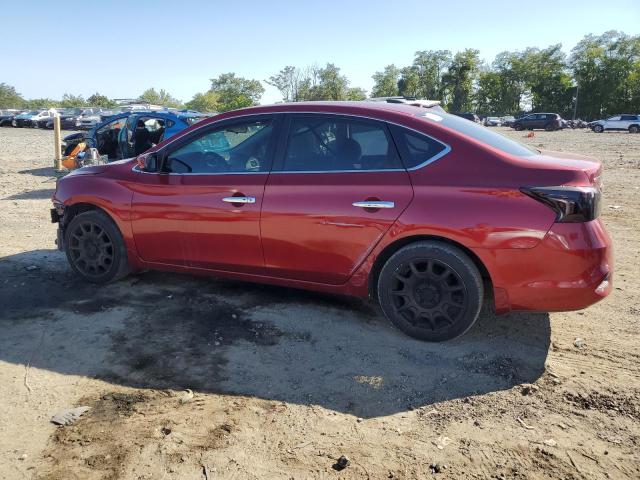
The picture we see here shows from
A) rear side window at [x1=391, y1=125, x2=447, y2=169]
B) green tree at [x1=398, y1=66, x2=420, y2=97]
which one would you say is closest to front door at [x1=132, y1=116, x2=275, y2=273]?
rear side window at [x1=391, y1=125, x2=447, y2=169]

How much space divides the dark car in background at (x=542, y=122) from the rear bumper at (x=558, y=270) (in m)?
51.1

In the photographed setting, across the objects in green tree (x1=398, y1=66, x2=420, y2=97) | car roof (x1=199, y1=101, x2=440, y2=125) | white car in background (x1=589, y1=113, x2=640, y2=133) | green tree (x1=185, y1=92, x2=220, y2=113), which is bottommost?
car roof (x1=199, y1=101, x2=440, y2=125)

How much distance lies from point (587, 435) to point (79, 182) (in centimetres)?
474

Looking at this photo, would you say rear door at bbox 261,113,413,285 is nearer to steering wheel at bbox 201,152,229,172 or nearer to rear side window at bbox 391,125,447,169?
rear side window at bbox 391,125,447,169

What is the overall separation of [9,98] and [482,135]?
100985 mm

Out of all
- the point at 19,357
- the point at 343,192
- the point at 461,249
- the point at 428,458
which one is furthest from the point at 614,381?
the point at 19,357

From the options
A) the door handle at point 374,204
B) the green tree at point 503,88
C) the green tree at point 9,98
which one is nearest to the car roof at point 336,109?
the door handle at point 374,204

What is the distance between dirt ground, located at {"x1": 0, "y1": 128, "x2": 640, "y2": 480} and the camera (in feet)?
8.62

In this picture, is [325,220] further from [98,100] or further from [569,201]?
[98,100]

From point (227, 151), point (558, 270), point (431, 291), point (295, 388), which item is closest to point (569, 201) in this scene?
point (558, 270)

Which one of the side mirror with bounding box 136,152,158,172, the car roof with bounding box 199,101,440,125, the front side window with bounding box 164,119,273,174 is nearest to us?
the car roof with bounding box 199,101,440,125

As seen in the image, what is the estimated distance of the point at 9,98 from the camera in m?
86.4

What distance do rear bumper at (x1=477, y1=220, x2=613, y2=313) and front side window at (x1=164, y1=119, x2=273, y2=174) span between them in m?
2.00

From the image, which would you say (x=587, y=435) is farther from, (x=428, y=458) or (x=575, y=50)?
(x=575, y=50)
